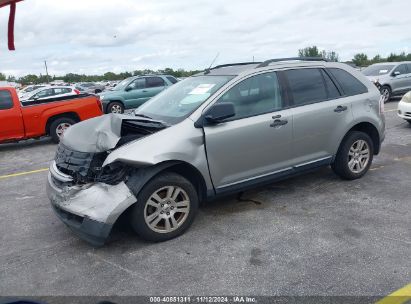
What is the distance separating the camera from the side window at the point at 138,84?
15.7m

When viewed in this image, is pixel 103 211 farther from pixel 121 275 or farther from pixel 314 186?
pixel 314 186

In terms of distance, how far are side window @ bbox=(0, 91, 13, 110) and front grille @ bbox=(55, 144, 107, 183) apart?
20.7ft

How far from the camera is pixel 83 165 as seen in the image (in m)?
3.80

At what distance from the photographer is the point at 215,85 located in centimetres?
453

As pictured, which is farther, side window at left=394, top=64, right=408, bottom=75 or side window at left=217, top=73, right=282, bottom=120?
side window at left=394, top=64, right=408, bottom=75

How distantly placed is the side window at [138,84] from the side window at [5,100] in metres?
6.65

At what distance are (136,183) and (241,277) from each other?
50.4 inches

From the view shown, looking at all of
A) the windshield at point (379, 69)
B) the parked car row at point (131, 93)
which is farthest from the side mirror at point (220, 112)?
the windshield at point (379, 69)

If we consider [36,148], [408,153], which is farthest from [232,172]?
[36,148]

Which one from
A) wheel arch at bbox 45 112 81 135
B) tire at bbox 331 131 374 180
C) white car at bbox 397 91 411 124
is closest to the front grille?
tire at bbox 331 131 374 180

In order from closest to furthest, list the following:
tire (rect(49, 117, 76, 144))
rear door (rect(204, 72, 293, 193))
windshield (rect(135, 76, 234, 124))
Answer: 1. rear door (rect(204, 72, 293, 193))
2. windshield (rect(135, 76, 234, 124))
3. tire (rect(49, 117, 76, 144))

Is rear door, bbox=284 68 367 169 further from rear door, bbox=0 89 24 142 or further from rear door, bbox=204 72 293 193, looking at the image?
rear door, bbox=0 89 24 142

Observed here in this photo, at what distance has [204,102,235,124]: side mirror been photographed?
161 inches

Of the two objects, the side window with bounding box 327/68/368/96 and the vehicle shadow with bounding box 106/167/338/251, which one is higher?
the side window with bounding box 327/68/368/96
